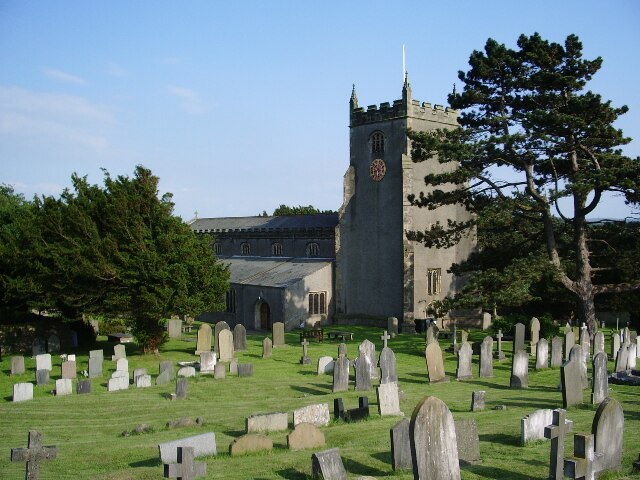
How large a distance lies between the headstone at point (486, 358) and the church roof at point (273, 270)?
1880 cm

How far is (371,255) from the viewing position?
138 feet

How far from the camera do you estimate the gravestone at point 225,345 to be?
92.5 ft

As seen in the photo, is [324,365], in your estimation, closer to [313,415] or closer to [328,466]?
[313,415]

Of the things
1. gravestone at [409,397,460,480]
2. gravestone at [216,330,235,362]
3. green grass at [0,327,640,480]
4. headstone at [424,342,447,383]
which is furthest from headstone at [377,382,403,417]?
gravestone at [216,330,235,362]

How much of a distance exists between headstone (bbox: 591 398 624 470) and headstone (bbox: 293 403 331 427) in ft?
21.1

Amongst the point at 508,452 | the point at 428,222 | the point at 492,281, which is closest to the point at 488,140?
the point at 492,281

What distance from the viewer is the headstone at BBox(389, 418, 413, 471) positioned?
11602mm

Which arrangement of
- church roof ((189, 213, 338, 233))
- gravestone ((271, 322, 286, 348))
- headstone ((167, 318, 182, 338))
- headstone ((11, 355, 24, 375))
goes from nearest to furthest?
headstone ((11, 355, 24, 375)) < gravestone ((271, 322, 286, 348)) < headstone ((167, 318, 182, 338)) < church roof ((189, 213, 338, 233))

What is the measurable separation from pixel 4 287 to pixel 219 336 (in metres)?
11.1

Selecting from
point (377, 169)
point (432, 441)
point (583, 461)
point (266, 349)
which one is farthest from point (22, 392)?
point (377, 169)

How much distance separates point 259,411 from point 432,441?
9.95 m

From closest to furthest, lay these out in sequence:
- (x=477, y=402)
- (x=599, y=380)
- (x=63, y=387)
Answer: (x=477, y=402)
(x=599, y=380)
(x=63, y=387)

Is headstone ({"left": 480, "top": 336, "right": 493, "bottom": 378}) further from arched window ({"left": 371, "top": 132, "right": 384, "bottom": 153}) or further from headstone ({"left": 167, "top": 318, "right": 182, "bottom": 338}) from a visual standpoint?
arched window ({"left": 371, "top": 132, "right": 384, "bottom": 153})

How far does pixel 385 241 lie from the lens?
41.1m
